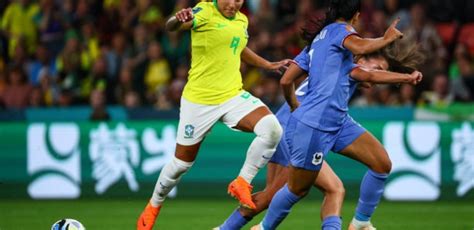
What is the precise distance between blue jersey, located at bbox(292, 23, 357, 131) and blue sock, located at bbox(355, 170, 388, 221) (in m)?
1.08

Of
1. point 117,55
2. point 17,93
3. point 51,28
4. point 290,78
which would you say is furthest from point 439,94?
point 290,78

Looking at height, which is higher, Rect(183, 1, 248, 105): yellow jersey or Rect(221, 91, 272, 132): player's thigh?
Rect(183, 1, 248, 105): yellow jersey

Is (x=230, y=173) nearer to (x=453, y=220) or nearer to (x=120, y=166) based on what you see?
(x=120, y=166)

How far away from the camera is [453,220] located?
12297mm

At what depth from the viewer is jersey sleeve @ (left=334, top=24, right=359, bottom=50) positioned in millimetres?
8500

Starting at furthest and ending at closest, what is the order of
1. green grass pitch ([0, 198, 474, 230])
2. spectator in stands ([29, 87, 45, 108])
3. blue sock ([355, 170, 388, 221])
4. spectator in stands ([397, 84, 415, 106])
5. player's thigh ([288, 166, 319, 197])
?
spectator in stands ([29, 87, 45, 108]), spectator in stands ([397, 84, 415, 106]), green grass pitch ([0, 198, 474, 230]), blue sock ([355, 170, 388, 221]), player's thigh ([288, 166, 319, 197])

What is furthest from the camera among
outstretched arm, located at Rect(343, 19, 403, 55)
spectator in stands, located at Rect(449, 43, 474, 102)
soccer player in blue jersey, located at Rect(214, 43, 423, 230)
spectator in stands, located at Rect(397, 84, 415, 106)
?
spectator in stands, located at Rect(449, 43, 474, 102)

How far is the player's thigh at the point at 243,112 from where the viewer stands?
32.1 ft

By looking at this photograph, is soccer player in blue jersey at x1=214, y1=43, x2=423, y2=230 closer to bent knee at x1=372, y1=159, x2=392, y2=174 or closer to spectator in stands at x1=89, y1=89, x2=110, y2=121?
bent knee at x1=372, y1=159, x2=392, y2=174

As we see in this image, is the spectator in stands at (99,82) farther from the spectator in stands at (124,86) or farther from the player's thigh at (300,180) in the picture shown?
the player's thigh at (300,180)

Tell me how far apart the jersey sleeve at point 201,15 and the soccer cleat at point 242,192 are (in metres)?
1.42

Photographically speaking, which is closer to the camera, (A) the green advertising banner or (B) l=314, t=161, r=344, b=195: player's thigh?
(B) l=314, t=161, r=344, b=195: player's thigh

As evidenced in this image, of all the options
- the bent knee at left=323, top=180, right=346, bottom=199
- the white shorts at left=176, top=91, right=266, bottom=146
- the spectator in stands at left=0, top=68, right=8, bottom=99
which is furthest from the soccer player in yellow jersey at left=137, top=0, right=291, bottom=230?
the spectator in stands at left=0, top=68, right=8, bottom=99

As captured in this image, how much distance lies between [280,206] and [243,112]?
46.5 inches
